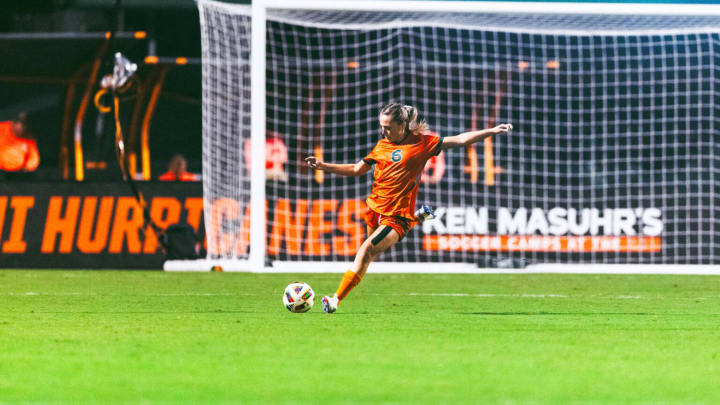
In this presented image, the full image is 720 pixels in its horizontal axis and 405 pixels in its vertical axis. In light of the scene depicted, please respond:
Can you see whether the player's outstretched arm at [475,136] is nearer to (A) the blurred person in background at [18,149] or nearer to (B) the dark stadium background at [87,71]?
(B) the dark stadium background at [87,71]

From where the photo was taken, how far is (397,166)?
8742mm

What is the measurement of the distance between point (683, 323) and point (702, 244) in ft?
30.5

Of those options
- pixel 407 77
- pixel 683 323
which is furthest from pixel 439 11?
pixel 683 323

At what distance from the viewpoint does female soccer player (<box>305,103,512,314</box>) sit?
861 centimetres

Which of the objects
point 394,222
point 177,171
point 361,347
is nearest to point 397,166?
point 394,222

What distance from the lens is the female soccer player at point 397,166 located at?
28.2 ft

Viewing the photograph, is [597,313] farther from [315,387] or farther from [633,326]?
[315,387]

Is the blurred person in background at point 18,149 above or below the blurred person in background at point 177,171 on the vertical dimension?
above

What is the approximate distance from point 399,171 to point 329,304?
1159mm

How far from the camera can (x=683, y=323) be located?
8.03 metres

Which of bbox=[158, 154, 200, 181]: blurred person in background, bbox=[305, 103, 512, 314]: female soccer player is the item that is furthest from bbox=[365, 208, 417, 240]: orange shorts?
bbox=[158, 154, 200, 181]: blurred person in background

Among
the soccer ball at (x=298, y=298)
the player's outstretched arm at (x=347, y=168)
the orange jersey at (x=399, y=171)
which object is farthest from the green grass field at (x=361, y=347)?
the player's outstretched arm at (x=347, y=168)

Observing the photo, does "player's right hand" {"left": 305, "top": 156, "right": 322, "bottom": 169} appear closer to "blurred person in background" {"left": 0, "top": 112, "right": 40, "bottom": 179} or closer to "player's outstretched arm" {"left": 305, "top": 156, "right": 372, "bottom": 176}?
"player's outstretched arm" {"left": 305, "top": 156, "right": 372, "bottom": 176}

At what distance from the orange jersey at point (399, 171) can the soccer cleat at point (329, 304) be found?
80cm
